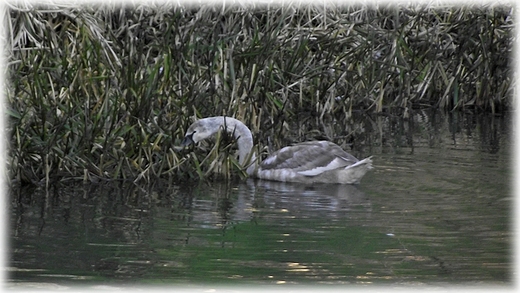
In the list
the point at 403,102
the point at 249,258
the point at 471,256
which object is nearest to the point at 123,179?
the point at 249,258

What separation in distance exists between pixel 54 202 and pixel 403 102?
23.2 feet

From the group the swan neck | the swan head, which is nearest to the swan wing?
the swan neck

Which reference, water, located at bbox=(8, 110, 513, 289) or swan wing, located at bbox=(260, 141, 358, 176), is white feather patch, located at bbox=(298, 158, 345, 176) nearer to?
swan wing, located at bbox=(260, 141, 358, 176)

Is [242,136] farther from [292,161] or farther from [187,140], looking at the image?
[187,140]

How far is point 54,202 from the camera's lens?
30.1 ft

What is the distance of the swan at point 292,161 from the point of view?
1047 cm

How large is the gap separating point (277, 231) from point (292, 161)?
2509 millimetres

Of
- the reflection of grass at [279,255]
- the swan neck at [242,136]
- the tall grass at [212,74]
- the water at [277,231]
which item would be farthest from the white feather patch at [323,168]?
the reflection of grass at [279,255]

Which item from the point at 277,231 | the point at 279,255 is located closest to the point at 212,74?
the point at 277,231

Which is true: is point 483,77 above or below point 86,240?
above

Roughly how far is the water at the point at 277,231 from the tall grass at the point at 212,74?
323 millimetres

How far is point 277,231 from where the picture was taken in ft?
26.8

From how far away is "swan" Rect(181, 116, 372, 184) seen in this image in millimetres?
10469

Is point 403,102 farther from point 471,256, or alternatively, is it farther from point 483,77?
point 471,256
